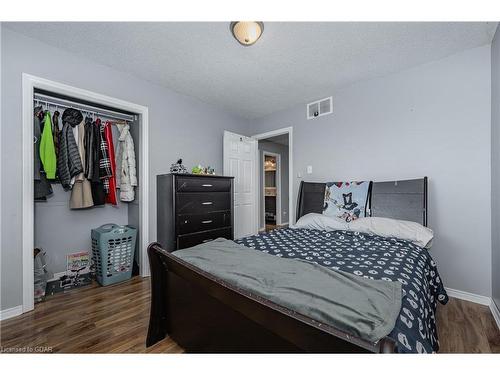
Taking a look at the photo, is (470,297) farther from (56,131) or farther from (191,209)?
(56,131)

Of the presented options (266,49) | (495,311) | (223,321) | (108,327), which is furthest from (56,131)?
(495,311)

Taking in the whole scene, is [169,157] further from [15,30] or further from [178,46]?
[15,30]

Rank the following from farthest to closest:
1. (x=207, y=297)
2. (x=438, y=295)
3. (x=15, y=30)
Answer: (x=15, y=30)
(x=438, y=295)
(x=207, y=297)

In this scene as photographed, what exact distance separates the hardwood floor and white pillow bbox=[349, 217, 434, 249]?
658 millimetres

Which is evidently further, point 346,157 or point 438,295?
point 346,157

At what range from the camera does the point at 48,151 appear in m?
2.23

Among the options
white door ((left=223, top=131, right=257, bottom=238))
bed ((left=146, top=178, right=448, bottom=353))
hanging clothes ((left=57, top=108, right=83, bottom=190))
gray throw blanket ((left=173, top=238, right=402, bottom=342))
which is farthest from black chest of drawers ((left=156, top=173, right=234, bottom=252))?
gray throw blanket ((left=173, top=238, right=402, bottom=342))

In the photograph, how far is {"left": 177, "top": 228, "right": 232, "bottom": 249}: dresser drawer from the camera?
272 cm

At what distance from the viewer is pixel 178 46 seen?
2.16 metres

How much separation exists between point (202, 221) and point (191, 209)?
233 millimetres

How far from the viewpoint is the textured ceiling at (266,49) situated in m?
1.92

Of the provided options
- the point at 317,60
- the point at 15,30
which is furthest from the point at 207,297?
the point at 15,30
